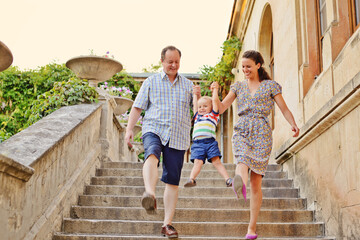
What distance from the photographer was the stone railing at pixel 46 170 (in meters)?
3.27

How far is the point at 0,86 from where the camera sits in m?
16.6

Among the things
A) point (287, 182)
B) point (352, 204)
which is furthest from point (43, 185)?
point (287, 182)

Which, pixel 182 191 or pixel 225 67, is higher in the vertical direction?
pixel 225 67

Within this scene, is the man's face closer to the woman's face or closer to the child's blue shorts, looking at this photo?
the woman's face

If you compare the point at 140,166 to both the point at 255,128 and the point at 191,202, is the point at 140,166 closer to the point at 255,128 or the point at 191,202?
the point at 191,202

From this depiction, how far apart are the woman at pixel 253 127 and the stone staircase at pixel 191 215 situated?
655 mm

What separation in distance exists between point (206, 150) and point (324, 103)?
1502 mm

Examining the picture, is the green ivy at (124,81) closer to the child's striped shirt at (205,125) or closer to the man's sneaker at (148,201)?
the child's striped shirt at (205,125)

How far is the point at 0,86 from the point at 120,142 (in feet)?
30.6

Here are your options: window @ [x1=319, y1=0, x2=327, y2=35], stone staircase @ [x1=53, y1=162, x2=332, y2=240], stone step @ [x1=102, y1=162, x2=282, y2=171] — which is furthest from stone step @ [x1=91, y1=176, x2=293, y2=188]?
window @ [x1=319, y1=0, x2=327, y2=35]

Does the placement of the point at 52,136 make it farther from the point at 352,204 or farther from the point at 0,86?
the point at 0,86

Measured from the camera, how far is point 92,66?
23.7 feet

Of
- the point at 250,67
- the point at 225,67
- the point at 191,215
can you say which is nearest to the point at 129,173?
the point at 191,215

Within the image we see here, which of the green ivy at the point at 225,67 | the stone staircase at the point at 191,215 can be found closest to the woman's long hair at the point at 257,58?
the stone staircase at the point at 191,215
